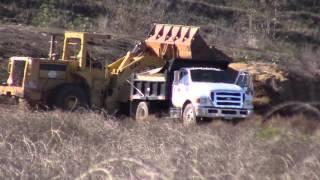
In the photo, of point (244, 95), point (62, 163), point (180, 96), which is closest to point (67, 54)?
point (180, 96)

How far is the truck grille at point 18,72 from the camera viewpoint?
25016 millimetres

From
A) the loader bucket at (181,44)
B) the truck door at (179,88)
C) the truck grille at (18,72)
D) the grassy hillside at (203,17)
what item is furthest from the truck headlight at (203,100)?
the grassy hillside at (203,17)

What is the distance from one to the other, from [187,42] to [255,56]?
14888 millimetres

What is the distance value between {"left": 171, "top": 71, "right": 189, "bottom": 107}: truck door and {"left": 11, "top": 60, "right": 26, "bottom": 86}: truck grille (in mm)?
4541

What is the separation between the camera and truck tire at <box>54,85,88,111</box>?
24578 mm

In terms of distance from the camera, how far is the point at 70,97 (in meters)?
24.9

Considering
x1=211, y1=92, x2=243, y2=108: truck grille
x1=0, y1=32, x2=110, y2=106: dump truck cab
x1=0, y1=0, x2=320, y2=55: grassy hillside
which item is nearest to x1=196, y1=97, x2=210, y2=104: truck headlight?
x1=211, y1=92, x2=243, y2=108: truck grille

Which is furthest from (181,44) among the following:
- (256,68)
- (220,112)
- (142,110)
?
(256,68)

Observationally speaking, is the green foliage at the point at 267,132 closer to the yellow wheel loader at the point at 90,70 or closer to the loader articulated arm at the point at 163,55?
the yellow wheel loader at the point at 90,70

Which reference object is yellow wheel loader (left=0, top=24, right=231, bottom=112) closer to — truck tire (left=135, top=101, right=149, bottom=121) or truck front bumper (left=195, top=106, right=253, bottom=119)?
truck tire (left=135, top=101, right=149, bottom=121)

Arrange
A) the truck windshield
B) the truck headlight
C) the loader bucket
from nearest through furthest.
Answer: the truck headlight
the truck windshield
the loader bucket

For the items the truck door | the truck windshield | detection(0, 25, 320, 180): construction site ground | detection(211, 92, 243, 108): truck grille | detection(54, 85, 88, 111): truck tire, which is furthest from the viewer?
detection(54, 85, 88, 111): truck tire

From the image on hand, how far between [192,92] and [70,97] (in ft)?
12.5

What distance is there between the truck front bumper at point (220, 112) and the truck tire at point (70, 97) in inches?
150
